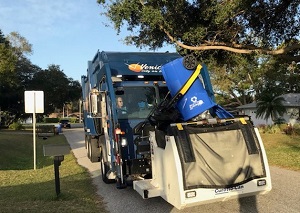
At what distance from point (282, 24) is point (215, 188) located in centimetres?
1009

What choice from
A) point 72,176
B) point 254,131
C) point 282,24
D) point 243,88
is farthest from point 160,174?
point 243,88

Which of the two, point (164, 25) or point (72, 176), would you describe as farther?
point (164, 25)

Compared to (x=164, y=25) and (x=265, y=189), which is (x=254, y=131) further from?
(x=164, y=25)

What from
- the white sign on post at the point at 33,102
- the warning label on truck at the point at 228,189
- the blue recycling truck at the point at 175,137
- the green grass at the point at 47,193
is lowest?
the green grass at the point at 47,193

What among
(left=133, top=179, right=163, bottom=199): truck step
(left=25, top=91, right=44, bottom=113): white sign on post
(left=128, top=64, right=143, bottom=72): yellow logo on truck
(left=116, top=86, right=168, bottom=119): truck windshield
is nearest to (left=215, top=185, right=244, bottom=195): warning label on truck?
(left=133, top=179, right=163, bottom=199): truck step

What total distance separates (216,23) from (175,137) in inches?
305

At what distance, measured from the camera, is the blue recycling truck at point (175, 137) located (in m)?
5.61

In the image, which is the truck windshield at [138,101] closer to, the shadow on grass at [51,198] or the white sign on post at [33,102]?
the shadow on grass at [51,198]

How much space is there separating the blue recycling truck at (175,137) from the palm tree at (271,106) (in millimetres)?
22803

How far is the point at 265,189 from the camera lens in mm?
5980

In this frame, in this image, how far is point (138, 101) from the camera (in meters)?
8.70

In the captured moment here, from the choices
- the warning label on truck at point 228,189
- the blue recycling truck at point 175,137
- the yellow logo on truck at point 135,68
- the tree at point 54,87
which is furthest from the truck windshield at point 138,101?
the tree at point 54,87

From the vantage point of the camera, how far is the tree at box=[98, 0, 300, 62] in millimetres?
12078

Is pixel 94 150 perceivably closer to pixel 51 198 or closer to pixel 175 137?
pixel 51 198
